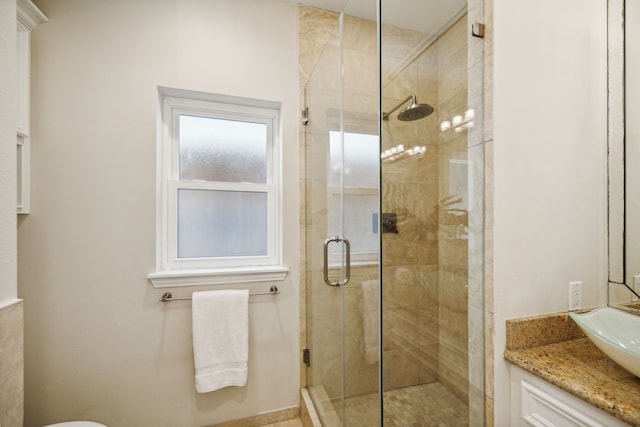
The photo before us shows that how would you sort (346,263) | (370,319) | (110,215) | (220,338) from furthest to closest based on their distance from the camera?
1. (220,338)
2. (110,215)
3. (346,263)
4. (370,319)

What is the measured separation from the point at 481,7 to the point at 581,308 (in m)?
1.24

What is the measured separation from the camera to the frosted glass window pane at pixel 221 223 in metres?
1.66

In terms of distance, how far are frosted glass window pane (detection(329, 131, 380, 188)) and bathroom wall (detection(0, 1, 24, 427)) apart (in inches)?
52.5

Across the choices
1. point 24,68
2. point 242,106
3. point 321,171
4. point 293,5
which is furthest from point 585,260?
point 24,68

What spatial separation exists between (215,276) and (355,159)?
108 centimetres

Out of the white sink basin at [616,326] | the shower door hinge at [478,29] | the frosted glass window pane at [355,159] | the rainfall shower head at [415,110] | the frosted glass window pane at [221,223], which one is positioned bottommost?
the white sink basin at [616,326]

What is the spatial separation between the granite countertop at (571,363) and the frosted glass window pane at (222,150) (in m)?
1.57

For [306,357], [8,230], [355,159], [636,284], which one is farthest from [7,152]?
[636,284]

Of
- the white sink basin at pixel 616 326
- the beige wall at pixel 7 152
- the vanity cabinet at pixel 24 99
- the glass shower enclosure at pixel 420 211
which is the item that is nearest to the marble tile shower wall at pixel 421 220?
the glass shower enclosure at pixel 420 211

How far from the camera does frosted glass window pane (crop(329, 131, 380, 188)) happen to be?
99 centimetres

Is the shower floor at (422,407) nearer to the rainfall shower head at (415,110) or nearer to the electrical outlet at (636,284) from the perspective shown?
the electrical outlet at (636,284)

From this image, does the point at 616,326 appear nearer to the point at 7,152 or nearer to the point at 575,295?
the point at 575,295

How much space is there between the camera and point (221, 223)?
172cm

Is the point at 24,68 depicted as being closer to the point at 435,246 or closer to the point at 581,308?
the point at 435,246
